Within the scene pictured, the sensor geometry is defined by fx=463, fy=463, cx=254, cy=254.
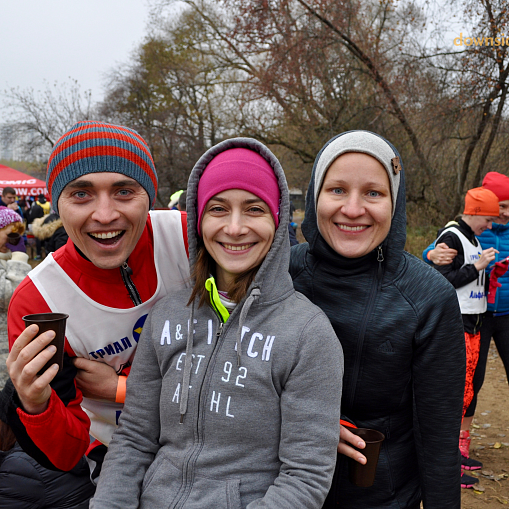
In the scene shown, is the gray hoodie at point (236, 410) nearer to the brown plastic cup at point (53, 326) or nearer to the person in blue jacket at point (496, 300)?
the brown plastic cup at point (53, 326)

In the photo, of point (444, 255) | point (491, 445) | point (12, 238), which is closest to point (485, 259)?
point (444, 255)

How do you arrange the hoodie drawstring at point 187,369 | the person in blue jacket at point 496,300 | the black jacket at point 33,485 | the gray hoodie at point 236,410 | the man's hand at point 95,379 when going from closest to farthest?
1. the gray hoodie at point 236,410
2. the hoodie drawstring at point 187,369
3. the man's hand at point 95,379
4. the black jacket at point 33,485
5. the person in blue jacket at point 496,300

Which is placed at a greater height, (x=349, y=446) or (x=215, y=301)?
(x=215, y=301)

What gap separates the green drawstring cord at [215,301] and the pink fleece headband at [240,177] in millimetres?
272

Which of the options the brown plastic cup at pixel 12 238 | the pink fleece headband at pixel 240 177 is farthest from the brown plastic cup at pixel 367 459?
the brown plastic cup at pixel 12 238

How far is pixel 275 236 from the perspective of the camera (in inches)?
72.7

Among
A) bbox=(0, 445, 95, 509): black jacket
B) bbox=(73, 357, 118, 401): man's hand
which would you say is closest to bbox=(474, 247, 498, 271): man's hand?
bbox=(73, 357, 118, 401): man's hand

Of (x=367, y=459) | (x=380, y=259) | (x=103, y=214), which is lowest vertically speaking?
(x=367, y=459)

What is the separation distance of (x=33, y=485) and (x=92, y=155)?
159cm

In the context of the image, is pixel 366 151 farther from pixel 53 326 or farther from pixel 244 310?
pixel 53 326

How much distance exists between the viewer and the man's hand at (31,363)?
160cm

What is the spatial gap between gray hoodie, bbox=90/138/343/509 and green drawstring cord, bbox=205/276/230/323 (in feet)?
0.09

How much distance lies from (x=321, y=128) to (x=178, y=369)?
40.0ft

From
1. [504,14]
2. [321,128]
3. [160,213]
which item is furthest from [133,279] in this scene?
[321,128]
